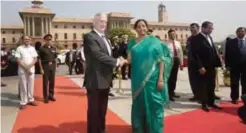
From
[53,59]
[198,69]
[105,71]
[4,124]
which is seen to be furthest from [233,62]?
[4,124]

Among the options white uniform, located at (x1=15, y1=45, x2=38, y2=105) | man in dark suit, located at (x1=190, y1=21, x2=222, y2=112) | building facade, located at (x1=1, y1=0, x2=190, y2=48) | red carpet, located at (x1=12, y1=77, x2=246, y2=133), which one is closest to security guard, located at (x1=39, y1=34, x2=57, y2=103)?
white uniform, located at (x1=15, y1=45, x2=38, y2=105)

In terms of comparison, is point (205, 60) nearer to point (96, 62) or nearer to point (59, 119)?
point (96, 62)

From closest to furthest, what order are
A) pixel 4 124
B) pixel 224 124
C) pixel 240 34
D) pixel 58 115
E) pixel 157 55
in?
1. pixel 157 55
2. pixel 224 124
3. pixel 4 124
4. pixel 58 115
5. pixel 240 34

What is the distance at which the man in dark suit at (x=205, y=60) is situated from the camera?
5.60 m

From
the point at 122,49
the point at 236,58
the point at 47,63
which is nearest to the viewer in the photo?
the point at 236,58

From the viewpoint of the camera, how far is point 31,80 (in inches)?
247

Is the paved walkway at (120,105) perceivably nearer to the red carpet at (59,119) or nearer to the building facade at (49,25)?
the red carpet at (59,119)

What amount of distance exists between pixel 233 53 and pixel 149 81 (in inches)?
124

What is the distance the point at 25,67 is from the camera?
20.0ft

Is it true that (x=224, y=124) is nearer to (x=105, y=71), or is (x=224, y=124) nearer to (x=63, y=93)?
(x=105, y=71)

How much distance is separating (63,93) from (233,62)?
4504 millimetres

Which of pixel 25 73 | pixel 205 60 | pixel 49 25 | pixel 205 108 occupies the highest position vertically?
pixel 49 25

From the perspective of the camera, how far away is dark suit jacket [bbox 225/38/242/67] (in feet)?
19.9

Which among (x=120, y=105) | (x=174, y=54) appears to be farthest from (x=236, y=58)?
(x=120, y=105)
